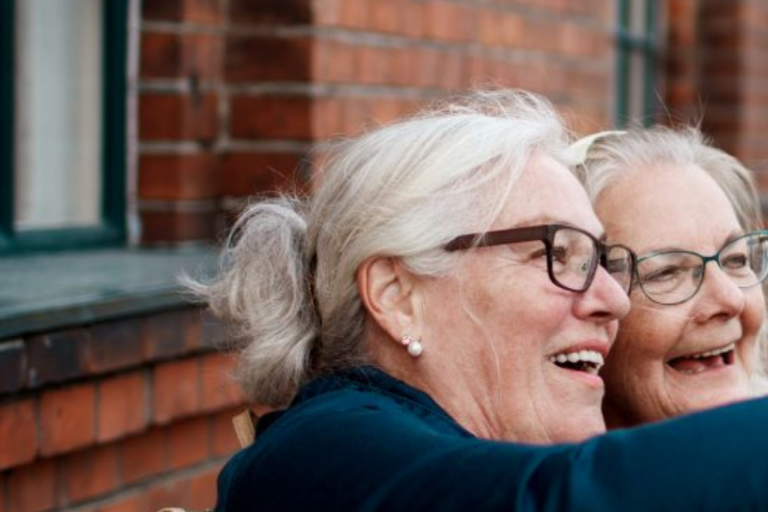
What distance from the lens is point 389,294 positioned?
2.48m

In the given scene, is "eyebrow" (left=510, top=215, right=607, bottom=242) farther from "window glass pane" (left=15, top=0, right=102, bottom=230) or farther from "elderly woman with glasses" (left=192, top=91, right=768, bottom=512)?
"window glass pane" (left=15, top=0, right=102, bottom=230)

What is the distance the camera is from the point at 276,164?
432cm

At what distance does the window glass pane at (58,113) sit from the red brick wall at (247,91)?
0.14 metres

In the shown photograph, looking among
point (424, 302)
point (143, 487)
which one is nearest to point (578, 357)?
point (424, 302)

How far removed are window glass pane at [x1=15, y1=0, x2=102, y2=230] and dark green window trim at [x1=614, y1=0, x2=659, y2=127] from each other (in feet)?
11.8

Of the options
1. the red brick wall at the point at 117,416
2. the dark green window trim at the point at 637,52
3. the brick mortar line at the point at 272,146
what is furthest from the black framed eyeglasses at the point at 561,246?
the dark green window trim at the point at 637,52

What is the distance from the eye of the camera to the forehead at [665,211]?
10.0 ft

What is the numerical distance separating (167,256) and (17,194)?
41cm

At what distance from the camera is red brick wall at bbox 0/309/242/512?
3162mm

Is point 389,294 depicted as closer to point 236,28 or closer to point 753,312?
point 753,312

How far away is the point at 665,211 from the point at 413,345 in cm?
82

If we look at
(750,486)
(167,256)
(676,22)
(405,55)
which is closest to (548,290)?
(750,486)

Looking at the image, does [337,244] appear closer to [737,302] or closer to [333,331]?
[333,331]

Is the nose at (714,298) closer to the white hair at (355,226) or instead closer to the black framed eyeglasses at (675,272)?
the black framed eyeglasses at (675,272)
